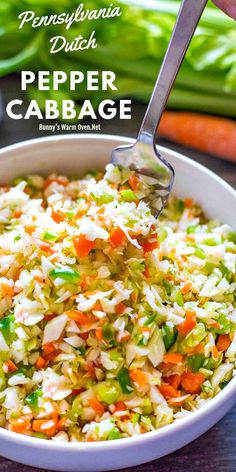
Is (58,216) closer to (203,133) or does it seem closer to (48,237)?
(48,237)

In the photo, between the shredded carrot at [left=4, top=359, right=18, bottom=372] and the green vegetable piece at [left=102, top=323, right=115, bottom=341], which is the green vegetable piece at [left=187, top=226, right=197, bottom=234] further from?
the shredded carrot at [left=4, top=359, right=18, bottom=372]

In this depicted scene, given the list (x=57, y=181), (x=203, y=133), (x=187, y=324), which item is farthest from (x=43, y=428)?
(x=203, y=133)

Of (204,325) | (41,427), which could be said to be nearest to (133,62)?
(204,325)

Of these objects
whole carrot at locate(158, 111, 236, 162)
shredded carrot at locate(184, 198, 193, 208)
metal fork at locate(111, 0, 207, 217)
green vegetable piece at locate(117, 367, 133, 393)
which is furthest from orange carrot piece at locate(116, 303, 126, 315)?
whole carrot at locate(158, 111, 236, 162)

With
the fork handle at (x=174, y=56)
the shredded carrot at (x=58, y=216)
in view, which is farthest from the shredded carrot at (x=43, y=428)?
the fork handle at (x=174, y=56)

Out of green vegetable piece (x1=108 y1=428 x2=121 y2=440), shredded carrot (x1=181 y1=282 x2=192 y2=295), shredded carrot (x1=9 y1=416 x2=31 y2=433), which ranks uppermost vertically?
shredded carrot (x1=181 y1=282 x2=192 y2=295)

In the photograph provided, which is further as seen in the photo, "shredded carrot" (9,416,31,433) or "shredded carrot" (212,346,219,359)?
"shredded carrot" (212,346,219,359)
